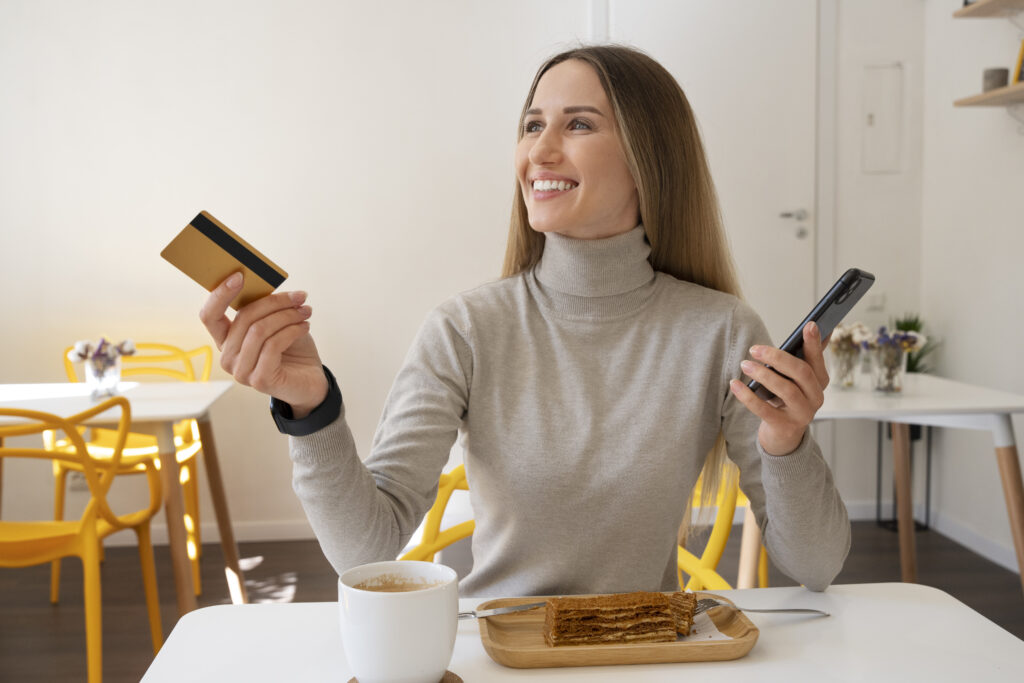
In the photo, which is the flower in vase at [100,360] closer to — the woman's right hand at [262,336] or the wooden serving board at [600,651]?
the woman's right hand at [262,336]

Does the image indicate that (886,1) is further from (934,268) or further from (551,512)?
(551,512)

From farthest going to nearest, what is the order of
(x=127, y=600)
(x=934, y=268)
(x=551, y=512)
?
(x=934, y=268) → (x=127, y=600) → (x=551, y=512)

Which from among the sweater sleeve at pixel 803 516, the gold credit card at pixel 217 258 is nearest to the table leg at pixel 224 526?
the sweater sleeve at pixel 803 516

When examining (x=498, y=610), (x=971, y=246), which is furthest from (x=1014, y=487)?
(x=498, y=610)

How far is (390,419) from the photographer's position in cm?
120

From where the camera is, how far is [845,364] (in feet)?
9.46

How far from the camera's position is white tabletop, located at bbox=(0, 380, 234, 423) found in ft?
8.61

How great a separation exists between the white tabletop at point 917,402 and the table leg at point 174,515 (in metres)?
1.68

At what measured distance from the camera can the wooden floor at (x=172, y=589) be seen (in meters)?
2.70

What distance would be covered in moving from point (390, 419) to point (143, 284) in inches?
116

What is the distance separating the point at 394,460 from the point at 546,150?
45 centimetres

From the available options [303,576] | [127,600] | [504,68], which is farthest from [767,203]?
[127,600]

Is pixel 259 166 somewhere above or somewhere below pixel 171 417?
above

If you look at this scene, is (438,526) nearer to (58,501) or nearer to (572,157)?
(572,157)
